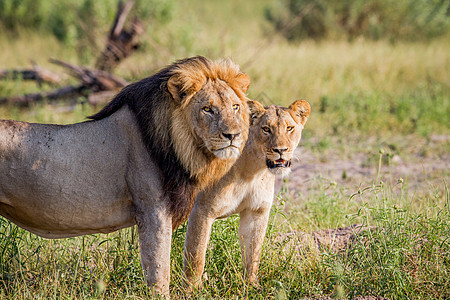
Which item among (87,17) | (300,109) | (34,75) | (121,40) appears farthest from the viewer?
(87,17)

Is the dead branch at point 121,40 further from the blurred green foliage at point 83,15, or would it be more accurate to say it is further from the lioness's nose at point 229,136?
the lioness's nose at point 229,136

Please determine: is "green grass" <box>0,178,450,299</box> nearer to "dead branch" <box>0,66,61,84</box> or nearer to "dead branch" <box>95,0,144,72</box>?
"dead branch" <box>95,0,144,72</box>

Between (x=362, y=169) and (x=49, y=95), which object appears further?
(x=49, y=95)

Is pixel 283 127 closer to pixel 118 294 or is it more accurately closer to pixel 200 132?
pixel 200 132

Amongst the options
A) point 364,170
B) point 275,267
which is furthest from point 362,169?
point 275,267

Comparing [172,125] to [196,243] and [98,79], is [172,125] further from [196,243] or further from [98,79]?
[98,79]

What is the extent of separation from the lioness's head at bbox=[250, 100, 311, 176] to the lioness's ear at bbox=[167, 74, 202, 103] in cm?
51

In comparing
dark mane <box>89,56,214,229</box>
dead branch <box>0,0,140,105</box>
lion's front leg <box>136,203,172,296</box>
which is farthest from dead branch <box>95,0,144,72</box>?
lion's front leg <box>136,203,172,296</box>

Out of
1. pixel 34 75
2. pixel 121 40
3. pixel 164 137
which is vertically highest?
pixel 164 137

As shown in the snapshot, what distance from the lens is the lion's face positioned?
3047 mm

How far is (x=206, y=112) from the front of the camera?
3.11m

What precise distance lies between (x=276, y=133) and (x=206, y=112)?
1.81 feet

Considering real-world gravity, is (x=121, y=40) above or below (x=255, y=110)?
below

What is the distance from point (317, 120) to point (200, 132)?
17.8 ft
